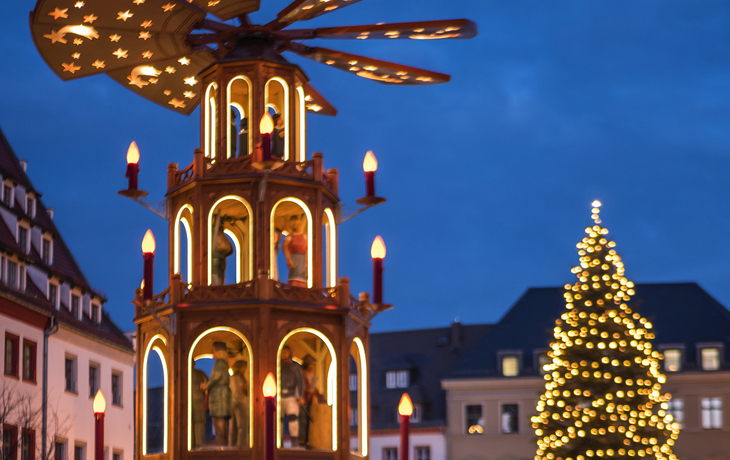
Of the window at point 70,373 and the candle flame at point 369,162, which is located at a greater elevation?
the candle flame at point 369,162

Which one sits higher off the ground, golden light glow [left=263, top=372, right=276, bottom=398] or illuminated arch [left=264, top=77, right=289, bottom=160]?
illuminated arch [left=264, top=77, right=289, bottom=160]

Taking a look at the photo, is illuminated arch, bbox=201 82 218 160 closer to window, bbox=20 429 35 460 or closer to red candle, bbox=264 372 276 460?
red candle, bbox=264 372 276 460

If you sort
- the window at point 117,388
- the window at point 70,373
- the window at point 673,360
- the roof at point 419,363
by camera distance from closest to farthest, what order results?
the window at point 70,373 < the window at point 117,388 < the window at point 673,360 < the roof at point 419,363

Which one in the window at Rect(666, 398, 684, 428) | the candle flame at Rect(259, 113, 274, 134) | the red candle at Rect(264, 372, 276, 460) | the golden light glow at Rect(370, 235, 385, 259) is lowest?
the red candle at Rect(264, 372, 276, 460)

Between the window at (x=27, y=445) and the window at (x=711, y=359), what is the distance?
35224mm

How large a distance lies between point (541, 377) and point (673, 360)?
6506 mm

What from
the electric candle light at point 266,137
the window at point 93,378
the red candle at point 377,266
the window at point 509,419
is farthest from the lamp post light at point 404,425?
the window at point 509,419

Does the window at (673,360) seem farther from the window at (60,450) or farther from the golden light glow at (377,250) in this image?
the golden light glow at (377,250)

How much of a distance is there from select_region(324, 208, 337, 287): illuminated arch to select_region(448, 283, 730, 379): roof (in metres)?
45.6

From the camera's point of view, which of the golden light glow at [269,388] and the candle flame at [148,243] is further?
the candle flame at [148,243]

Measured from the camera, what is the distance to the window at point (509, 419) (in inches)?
2613

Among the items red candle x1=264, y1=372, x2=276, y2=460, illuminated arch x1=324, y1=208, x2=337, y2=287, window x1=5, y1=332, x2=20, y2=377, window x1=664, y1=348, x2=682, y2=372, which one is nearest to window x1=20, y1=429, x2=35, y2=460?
window x1=5, y1=332, x2=20, y2=377

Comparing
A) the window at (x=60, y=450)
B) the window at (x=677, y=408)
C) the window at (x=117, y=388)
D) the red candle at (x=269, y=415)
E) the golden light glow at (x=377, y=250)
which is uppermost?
the golden light glow at (x=377, y=250)

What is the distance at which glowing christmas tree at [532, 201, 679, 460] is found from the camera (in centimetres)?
3862
